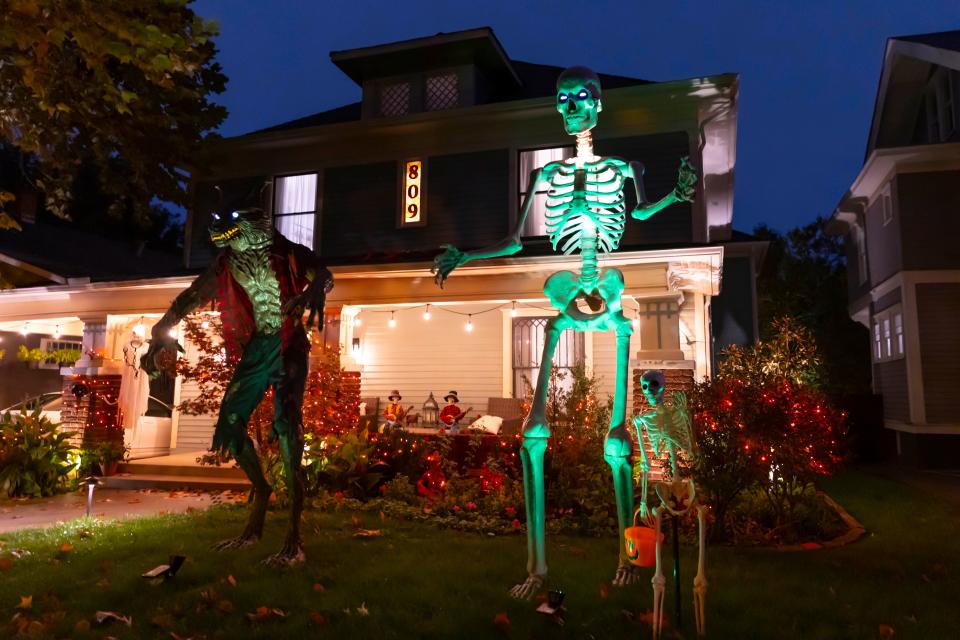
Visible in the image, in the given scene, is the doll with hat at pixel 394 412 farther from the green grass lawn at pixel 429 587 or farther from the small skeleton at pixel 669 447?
the small skeleton at pixel 669 447

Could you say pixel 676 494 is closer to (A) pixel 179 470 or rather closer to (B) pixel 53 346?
(A) pixel 179 470

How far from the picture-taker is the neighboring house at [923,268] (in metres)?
13.7

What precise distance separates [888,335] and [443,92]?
12551 millimetres

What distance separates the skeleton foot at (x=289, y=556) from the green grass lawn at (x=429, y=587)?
98mm

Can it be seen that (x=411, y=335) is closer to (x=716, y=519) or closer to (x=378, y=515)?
(x=378, y=515)

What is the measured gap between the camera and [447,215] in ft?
42.0

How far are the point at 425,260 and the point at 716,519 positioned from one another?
20.3ft

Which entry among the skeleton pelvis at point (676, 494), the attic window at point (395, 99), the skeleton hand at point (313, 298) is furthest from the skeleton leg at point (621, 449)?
the attic window at point (395, 99)

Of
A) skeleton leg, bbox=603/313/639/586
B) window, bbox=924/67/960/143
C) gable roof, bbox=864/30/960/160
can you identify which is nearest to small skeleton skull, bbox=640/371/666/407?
skeleton leg, bbox=603/313/639/586

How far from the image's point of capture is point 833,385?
2336 centimetres

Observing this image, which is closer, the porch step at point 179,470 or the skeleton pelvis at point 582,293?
the skeleton pelvis at point 582,293

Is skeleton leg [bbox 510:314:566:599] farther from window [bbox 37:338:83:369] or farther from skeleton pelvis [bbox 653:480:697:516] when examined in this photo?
window [bbox 37:338:83:369]

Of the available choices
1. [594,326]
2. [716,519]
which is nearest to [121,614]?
[594,326]

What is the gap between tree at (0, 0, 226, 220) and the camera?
5.27m
